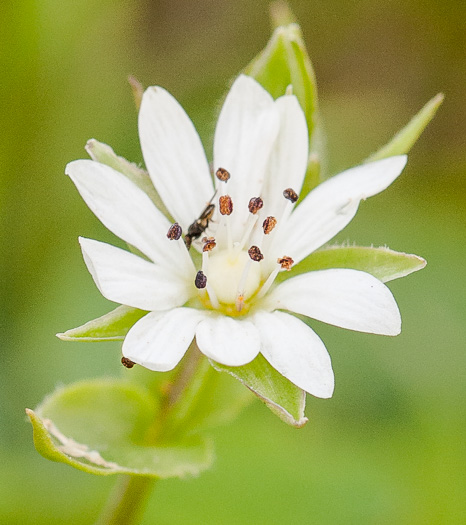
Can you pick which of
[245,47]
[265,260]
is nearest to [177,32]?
[245,47]

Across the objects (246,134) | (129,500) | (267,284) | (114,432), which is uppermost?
(246,134)

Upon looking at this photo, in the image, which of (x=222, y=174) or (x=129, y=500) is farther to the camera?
(x=129, y=500)

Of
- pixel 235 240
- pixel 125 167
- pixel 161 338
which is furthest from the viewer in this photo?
pixel 235 240

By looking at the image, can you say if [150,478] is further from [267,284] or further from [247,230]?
[247,230]

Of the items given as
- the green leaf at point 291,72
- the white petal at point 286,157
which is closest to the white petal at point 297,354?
the white petal at point 286,157

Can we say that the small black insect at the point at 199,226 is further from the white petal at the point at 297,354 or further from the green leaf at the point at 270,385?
the green leaf at the point at 270,385

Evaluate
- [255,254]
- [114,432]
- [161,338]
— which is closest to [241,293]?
[255,254]

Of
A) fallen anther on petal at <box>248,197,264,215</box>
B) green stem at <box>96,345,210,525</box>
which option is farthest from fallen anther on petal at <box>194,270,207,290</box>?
green stem at <box>96,345,210,525</box>

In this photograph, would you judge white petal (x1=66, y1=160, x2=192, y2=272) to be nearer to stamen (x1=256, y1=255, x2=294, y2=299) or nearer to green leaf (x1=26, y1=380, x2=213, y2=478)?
stamen (x1=256, y1=255, x2=294, y2=299)
